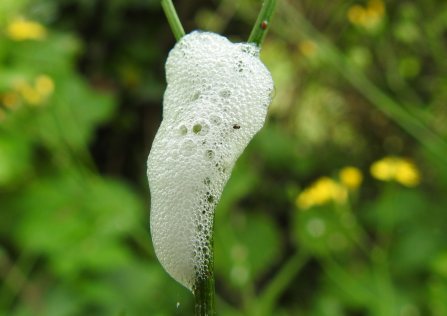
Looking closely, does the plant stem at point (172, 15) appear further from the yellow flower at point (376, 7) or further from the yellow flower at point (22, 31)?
the yellow flower at point (376, 7)

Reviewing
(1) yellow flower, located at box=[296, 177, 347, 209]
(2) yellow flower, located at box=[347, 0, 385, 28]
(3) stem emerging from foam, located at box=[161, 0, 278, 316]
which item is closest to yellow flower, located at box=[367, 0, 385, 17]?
(2) yellow flower, located at box=[347, 0, 385, 28]

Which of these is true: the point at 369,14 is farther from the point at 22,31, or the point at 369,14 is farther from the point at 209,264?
the point at 209,264

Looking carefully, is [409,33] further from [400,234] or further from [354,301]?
[354,301]

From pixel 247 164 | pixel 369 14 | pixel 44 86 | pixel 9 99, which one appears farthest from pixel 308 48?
pixel 9 99

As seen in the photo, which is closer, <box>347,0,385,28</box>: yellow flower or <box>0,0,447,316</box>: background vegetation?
<box>0,0,447,316</box>: background vegetation

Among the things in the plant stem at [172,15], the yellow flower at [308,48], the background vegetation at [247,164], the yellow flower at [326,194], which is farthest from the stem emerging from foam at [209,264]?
the yellow flower at [308,48]

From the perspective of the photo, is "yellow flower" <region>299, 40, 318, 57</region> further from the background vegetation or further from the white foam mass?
the white foam mass
